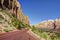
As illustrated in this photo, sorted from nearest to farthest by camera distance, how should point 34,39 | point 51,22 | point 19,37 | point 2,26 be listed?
point 19,37
point 34,39
point 2,26
point 51,22

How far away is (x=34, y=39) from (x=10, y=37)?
10.6 feet

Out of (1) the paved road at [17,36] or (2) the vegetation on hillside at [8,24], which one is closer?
(1) the paved road at [17,36]

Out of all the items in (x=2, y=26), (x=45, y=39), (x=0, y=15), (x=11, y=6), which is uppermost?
(x=11, y=6)

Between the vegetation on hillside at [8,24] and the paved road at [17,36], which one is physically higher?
the vegetation on hillside at [8,24]

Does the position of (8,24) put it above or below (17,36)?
above

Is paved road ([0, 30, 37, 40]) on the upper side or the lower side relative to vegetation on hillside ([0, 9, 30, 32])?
lower

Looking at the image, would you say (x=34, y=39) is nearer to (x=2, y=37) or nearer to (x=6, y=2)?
(x=2, y=37)

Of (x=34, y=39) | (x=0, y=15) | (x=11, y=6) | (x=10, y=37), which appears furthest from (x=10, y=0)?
(x=10, y=37)

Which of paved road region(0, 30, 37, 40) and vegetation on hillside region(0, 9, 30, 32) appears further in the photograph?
vegetation on hillside region(0, 9, 30, 32)

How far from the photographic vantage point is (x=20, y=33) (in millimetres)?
12859

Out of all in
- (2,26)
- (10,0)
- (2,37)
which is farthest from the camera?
(10,0)

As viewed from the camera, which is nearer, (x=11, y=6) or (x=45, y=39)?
(x=45, y=39)

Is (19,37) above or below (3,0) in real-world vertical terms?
below

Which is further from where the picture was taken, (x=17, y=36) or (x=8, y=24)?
(x=8, y=24)
